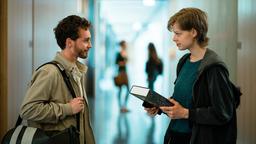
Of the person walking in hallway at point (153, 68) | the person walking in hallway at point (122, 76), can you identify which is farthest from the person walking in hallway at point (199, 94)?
the person walking in hallway at point (122, 76)

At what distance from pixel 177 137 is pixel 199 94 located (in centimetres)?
37

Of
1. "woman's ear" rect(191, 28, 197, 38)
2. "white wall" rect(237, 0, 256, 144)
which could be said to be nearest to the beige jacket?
"woman's ear" rect(191, 28, 197, 38)

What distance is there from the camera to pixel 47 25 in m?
3.39

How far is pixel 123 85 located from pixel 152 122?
1.92 metres

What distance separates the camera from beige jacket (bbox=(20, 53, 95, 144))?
1920 millimetres

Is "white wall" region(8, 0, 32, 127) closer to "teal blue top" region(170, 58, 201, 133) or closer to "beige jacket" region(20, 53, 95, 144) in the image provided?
"beige jacket" region(20, 53, 95, 144)

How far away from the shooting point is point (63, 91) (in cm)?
206

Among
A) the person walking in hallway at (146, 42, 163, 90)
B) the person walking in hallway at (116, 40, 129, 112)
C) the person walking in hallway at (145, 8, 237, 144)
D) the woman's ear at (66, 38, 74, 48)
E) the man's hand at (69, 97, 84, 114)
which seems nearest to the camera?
the person walking in hallway at (145, 8, 237, 144)

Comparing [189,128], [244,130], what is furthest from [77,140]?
[244,130]

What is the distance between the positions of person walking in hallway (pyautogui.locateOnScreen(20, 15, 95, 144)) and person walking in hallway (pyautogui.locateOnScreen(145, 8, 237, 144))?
557 millimetres

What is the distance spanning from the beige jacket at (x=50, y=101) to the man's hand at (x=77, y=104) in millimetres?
26

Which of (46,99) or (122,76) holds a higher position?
(46,99)

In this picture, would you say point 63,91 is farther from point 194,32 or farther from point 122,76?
point 122,76

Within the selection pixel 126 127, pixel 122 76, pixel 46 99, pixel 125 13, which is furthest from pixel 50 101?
pixel 125 13
